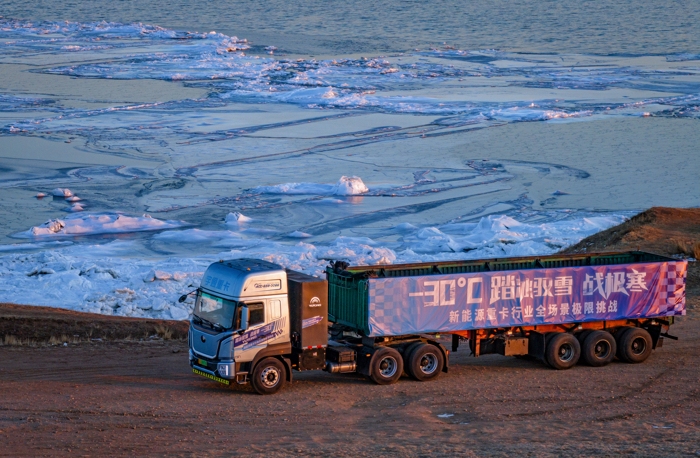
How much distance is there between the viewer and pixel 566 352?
1571 cm

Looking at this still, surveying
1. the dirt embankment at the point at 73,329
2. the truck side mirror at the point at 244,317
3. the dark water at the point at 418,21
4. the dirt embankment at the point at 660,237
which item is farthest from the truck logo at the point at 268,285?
the dark water at the point at 418,21

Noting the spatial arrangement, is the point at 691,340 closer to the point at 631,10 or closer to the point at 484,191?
the point at 484,191

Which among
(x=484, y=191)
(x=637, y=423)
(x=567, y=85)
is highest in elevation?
(x=567, y=85)

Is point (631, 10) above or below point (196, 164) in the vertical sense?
above

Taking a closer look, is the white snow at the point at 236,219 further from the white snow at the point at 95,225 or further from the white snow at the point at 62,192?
the white snow at the point at 62,192

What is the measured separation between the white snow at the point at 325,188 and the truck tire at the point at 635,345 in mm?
22754

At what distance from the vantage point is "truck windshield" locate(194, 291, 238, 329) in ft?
44.3

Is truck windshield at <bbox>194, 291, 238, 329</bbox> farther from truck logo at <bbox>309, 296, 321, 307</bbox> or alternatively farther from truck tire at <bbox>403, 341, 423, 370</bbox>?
truck tire at <bbox>403, 341, 423, 370</bbox>

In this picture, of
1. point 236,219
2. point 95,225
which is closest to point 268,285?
point 236,219

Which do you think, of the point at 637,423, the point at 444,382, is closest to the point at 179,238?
the point at 444,382

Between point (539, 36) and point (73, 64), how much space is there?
185 ft

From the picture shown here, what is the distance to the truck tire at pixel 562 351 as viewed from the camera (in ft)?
50.6

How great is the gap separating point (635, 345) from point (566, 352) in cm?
146

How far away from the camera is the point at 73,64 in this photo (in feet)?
250
